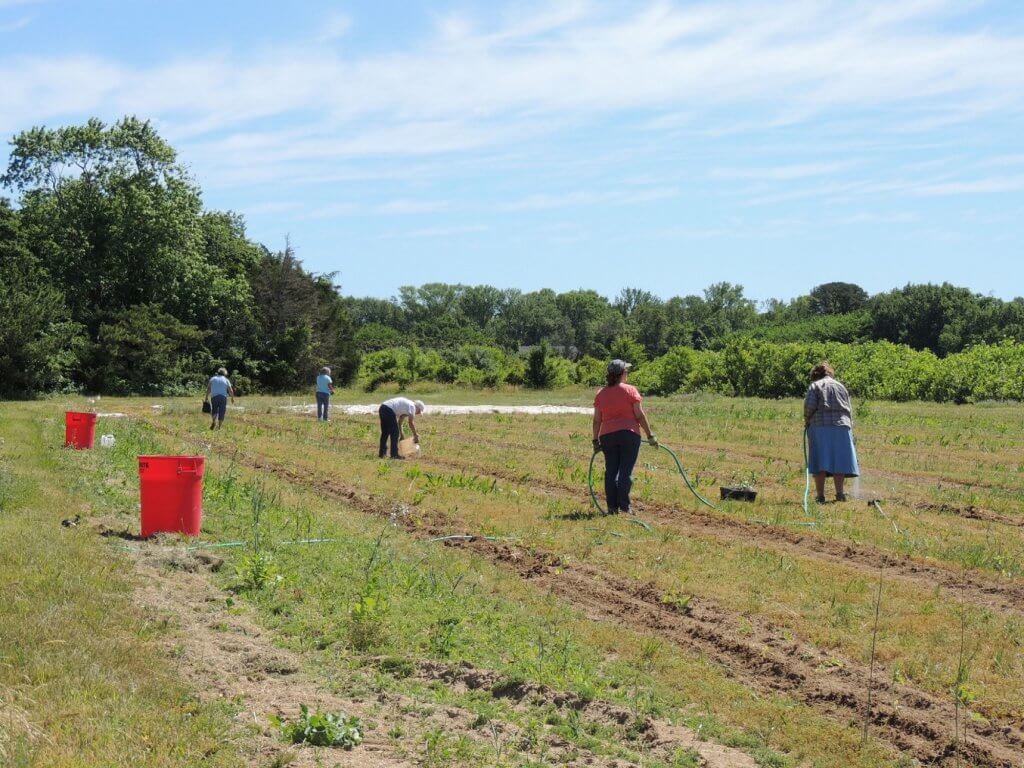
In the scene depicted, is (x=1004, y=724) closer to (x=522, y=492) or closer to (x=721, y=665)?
(x=721, y=665)

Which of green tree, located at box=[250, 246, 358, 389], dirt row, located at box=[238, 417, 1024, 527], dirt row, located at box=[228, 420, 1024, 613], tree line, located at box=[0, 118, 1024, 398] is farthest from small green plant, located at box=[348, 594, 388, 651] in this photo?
green tree, located at box=[250, 246, 358, 389]

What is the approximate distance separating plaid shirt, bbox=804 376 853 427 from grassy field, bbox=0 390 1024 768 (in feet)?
3.98

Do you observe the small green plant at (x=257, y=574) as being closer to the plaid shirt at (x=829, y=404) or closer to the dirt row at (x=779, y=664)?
the dirt row at (x=779, y=664)

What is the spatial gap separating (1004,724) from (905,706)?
58 cm

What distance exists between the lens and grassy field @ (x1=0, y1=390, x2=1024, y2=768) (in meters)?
6.17

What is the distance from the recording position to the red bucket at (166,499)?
37.2 ft

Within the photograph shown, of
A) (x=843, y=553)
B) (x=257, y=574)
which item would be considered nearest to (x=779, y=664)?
(x=843, y=553)

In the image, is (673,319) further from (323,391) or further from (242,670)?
(242,670)

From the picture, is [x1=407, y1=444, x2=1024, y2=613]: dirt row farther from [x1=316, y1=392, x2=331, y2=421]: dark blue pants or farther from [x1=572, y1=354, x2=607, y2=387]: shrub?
[x1=572, y1=354, x2=607, y2=387]: shrub

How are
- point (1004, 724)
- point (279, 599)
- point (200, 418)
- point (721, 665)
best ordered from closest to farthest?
point (1004, 724), point (721, 665), point (279, 599), point (200, 418)

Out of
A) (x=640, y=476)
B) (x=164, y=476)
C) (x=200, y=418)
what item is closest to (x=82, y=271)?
(x=200, y=418)

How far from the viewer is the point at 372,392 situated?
62781mm

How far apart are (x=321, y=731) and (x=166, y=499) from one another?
6.11 metres

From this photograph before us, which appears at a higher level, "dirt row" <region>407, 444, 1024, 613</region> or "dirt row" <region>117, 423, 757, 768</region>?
"dirt row" <region>407, 444, 1024, 613</region>
